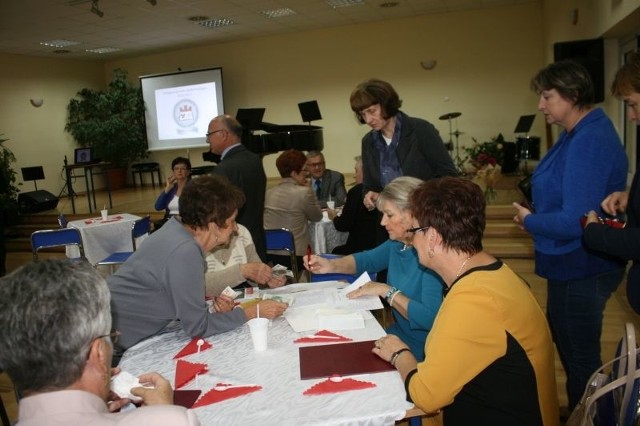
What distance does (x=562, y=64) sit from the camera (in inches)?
81.3

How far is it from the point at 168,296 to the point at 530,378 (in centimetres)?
138

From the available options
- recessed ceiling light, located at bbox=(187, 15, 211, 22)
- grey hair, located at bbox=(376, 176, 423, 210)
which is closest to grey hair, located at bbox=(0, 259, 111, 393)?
grey hair, located at bbox=(376, 176, 423, 210)

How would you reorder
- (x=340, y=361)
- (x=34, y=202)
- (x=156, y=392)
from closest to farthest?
1. (x=156, y=392)
2. (x=340, y=361)
3. (x=34, y=202)

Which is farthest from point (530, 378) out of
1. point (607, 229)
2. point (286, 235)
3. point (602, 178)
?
point (286, 235)

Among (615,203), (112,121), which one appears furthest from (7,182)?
(615,203)

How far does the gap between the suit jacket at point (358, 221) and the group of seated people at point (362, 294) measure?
5.17ft

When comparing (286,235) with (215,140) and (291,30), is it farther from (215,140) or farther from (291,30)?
(291,30)

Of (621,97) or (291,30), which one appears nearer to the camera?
(621,97)

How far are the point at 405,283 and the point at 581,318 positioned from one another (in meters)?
0.73

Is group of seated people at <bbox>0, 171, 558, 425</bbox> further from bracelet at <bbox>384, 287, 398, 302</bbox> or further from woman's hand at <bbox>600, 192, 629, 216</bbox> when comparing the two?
woman's hand at <bbox>600, 192, 629, 216</bbox>

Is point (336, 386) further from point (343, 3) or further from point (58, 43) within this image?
point (58, 43)

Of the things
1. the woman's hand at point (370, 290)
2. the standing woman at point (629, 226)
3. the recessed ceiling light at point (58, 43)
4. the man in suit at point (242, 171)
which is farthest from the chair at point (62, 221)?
the recessed ceiling light at point (58, 43)

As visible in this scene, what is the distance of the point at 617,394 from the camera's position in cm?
129

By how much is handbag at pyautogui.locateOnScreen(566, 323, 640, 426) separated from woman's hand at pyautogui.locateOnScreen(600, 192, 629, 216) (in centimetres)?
69
